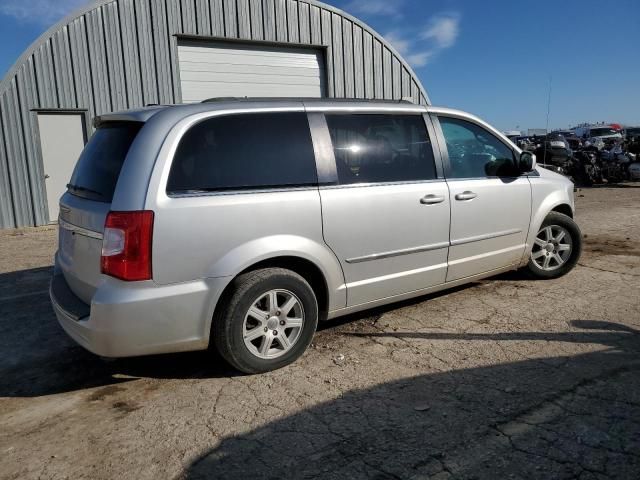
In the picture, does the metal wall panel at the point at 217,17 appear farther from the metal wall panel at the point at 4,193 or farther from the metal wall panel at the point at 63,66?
the metal wall panel at the point at 4,193

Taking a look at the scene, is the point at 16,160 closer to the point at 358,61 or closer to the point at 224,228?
the point at 358,61

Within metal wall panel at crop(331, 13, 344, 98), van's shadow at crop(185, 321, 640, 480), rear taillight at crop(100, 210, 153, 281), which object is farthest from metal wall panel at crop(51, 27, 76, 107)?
van's shadow at crop(185, 321, 640, 480)

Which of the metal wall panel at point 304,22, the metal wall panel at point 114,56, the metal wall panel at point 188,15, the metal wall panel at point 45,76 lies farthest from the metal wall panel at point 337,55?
the metal wall panel at point 45,76

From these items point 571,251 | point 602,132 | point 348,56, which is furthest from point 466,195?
point 602,132

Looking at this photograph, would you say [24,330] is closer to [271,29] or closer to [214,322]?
[214,322]

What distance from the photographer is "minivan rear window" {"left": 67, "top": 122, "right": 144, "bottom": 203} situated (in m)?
3.31

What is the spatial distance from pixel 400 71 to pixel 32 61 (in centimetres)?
927

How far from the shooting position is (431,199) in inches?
169

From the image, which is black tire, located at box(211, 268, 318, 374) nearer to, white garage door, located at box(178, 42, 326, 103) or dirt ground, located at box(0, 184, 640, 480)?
dirt ground, located at box(0, 184, 640, 480)

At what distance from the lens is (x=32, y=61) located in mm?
10258

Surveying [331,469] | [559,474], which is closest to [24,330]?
[331,469]

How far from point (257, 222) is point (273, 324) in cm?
71

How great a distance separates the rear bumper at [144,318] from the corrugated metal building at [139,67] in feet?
28.1

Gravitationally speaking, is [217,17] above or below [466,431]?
above
